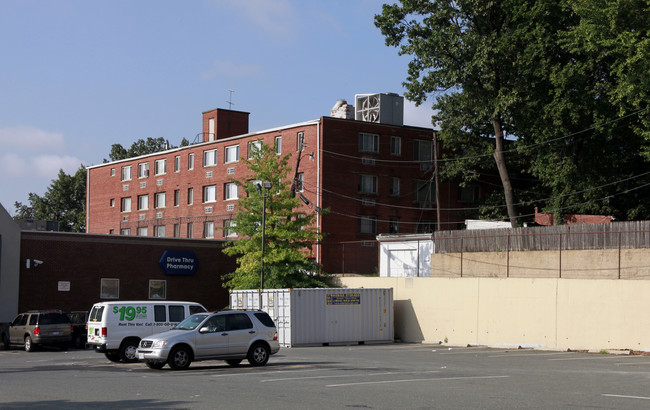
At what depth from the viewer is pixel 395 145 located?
2331 inches

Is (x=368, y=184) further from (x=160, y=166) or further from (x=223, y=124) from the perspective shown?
(x=160, y=166)

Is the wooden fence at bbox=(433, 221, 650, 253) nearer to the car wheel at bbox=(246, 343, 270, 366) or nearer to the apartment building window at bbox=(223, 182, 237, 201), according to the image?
the car wheel at bbox=(246, 343, 270, 366)

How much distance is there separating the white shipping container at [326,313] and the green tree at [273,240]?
4980 mm

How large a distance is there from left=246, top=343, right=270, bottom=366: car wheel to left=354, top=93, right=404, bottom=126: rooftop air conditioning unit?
37.3m

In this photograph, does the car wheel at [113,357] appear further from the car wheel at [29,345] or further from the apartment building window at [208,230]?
the apartment building window at [208,230]

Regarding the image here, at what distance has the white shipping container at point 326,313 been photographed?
36.6 metres

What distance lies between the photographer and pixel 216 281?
51.6m

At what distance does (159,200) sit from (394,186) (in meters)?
22.9

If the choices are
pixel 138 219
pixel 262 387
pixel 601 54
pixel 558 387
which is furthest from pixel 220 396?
pixel 138 219

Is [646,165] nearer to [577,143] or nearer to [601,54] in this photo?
[577,143]

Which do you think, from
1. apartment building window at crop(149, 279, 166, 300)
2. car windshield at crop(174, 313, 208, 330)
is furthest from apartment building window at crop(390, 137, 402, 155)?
car windshield at crop(174, 313, 208, 330)

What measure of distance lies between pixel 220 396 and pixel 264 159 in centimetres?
3239

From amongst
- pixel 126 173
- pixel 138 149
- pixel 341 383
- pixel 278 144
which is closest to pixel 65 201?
pixel 138 149

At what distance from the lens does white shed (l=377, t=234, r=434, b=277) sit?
46969 millimetres
